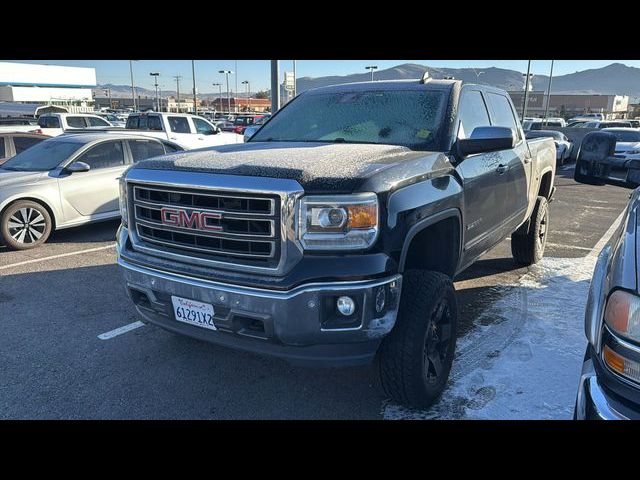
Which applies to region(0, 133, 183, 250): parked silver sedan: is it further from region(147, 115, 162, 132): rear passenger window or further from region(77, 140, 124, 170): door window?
region(147, 115, 162, 132): rear passenger window

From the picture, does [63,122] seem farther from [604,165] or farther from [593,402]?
[593,402]

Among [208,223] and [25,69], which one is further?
[25,69]

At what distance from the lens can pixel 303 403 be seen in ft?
10.6

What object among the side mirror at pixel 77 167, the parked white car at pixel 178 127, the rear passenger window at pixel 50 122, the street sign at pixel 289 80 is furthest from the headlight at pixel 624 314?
the rear passenger window at pixel 50 122

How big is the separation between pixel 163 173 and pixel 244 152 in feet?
1.82

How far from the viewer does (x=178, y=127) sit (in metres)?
13.9

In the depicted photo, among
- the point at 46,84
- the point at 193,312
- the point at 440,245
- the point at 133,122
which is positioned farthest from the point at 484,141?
the point at 46,84

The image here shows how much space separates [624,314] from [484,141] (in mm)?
1817

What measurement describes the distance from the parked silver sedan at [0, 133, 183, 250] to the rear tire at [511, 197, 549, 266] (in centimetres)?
588

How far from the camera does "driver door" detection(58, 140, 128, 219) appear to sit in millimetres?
7367

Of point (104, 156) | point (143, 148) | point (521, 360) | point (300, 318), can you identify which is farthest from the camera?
point (143, 148)

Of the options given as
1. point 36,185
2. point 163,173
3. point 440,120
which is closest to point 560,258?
point 440,120

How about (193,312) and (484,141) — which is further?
(484,141)
